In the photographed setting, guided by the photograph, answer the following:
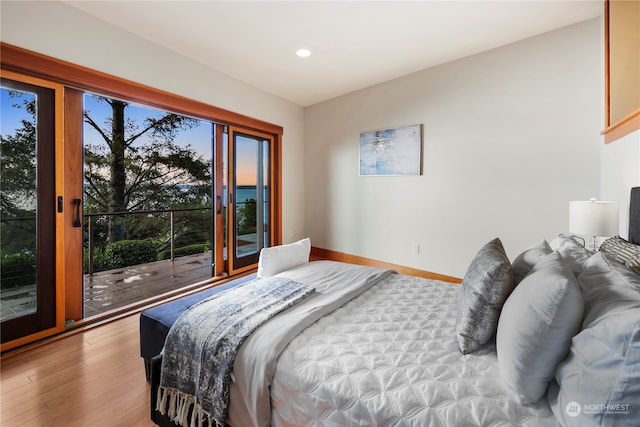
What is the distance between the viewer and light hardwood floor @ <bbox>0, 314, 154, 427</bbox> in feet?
5.08

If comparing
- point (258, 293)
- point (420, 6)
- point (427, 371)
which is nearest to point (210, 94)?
point (420, 6)

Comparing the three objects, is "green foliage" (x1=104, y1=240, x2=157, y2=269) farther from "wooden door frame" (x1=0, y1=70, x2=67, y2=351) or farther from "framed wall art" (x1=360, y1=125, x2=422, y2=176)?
"framed wall art" (x1=360, y1=125, x2=422, y2=176)

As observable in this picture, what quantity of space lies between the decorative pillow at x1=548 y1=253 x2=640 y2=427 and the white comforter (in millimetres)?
120

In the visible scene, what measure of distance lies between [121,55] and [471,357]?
11.4 feet

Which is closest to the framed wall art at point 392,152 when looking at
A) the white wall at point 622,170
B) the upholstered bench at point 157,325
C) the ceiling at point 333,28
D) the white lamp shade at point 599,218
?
the ceiling at point 333,28

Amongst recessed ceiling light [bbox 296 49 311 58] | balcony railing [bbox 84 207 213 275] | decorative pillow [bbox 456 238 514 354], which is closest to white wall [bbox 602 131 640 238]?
decorative pillow [bbox 456 238 514 354]

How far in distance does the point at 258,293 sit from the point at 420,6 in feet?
8.46

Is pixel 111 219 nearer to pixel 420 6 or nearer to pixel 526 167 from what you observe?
pixel 420 6

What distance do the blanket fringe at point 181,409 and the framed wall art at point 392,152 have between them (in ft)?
11.0

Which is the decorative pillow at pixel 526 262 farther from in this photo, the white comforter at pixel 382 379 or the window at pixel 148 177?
Result: the window at pixel 148 177

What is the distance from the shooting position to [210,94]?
136 inches

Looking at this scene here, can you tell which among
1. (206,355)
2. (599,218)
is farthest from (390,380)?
(599,218)

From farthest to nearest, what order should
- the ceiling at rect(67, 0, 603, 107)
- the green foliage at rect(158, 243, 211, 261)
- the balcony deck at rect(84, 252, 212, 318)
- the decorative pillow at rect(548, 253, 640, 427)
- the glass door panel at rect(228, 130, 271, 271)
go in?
1. the green foliage at rect(158, 243, 211, 261)
2. the glass door panel at rect(228, 130, 271, 271)
3. the balcony deck at rect(84, 252, 212, 318)
4. the ceiling at rect(67, 0, 603, 107)
5. the decorative pillow at rect(548, 253, 640, 427)

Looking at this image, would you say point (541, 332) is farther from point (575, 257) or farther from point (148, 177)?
point (148, 177)
